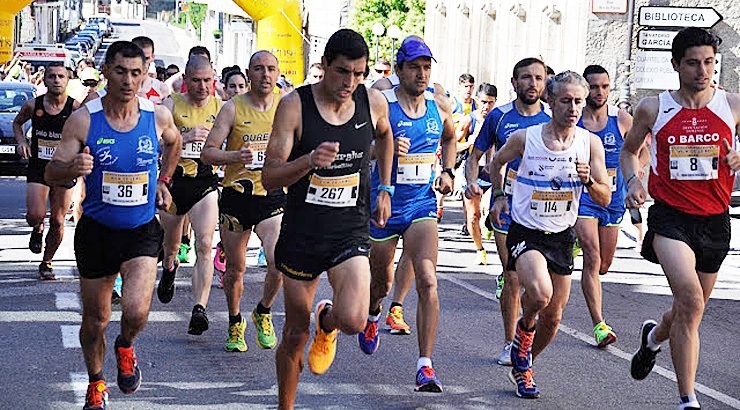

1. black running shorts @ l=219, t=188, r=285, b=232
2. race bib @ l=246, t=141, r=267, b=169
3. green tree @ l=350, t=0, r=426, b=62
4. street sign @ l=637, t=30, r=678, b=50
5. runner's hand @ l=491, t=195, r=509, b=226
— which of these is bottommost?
black running shorts @ l=219, t=188, r=285, b=232

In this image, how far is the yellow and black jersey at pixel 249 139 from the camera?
10133mm

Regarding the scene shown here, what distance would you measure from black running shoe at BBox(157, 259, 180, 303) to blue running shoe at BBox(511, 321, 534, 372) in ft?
12.3

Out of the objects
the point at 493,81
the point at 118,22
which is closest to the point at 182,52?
the point at 118,22

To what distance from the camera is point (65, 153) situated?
777 centimetres

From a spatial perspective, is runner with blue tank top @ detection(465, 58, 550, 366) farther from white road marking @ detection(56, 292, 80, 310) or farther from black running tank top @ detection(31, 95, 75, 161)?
black running tank top @ detection(31, 95, 75, 161)

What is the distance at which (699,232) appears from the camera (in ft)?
26.1

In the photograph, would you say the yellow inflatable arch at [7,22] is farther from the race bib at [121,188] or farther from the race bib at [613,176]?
the race bib at [121,188]

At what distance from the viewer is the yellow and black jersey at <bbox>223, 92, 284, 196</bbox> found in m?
10.1

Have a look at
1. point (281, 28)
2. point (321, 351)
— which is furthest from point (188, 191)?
point (281, 28)

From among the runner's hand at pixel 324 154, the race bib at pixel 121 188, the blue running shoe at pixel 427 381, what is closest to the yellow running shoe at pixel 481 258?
the blue running shoe at pixel 427 381

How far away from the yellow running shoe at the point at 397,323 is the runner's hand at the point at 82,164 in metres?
3.74

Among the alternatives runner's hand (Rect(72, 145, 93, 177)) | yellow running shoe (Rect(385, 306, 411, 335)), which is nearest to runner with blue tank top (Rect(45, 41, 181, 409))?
runner's hand (Rect(72, 145, 93, 177))

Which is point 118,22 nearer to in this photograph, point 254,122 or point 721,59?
point 721,59

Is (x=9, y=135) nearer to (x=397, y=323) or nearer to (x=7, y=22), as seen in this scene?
(x=397, y=323)
